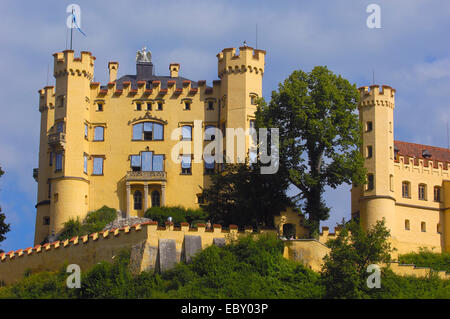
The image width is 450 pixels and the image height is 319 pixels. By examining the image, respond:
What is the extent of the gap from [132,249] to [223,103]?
20203 millimetres

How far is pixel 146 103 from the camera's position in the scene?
9000 cm

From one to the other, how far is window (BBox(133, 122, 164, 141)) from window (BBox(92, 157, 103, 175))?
3.10 m

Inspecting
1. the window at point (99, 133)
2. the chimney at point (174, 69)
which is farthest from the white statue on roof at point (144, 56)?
the window at point (99, 133)

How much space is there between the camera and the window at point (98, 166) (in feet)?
292

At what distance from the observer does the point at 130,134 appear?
8956 centimetres

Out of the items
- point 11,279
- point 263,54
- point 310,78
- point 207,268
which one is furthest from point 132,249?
point 263,54

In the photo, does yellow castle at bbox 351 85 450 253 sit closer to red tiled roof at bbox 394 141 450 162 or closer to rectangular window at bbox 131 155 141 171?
red tiled roof at bbox 394 141 450 162

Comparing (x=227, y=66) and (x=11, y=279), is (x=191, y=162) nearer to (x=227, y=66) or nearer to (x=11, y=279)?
(x=227, y=66)

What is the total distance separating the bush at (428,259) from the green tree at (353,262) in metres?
12.0

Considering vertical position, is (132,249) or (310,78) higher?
(310,78)

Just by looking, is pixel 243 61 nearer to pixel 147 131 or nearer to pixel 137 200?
pixel 147 131

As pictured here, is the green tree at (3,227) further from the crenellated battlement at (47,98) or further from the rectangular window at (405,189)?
the rectangular window at (405,189)
